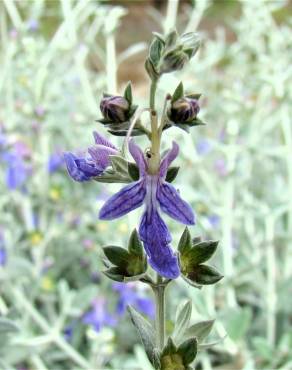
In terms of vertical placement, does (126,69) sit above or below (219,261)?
above

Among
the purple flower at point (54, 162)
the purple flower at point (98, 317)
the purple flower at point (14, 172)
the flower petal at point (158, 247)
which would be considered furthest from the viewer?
the purple flower at point (54, 162)

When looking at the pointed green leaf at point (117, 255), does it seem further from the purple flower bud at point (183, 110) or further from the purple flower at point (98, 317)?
the purple flower at point (98, 317)

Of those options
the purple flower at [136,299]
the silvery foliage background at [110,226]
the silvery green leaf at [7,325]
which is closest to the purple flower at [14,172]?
the silvery foliage background at [110,226]

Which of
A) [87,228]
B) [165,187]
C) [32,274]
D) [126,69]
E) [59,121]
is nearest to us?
[165,187]

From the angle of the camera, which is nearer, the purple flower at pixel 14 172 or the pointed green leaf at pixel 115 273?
the pointed green leaf at pixel 115 273

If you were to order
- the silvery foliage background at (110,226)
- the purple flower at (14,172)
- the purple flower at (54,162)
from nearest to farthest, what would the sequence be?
the silvery foliage background at (110,226), the purple flower at (14,172), the purple flower at (54,162)

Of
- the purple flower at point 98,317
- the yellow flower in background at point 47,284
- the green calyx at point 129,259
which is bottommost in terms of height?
the purple flower at point 98,317

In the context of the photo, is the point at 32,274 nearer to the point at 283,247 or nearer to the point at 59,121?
the point at 59,121

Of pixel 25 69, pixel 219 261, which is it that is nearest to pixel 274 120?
pixel 219 261
